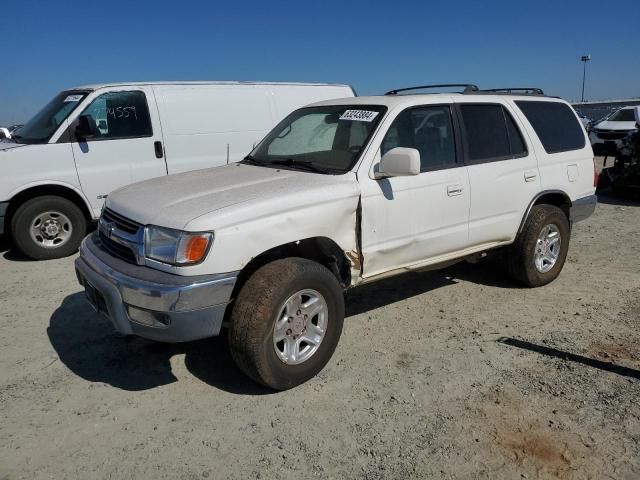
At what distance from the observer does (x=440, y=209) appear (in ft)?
13.0

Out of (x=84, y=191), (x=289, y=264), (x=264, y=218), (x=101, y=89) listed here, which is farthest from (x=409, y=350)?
(x=101, y=89)

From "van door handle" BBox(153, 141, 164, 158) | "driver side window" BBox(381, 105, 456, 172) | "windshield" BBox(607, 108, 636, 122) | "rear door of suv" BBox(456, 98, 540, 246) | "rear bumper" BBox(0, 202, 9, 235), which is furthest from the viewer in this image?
"windshield" BBox(607, 108, 636, 122)

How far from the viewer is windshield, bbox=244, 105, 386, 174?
148 inches

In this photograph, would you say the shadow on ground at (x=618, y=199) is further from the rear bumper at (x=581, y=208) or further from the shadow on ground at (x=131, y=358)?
the shadow on ground at (x=131, y=358)

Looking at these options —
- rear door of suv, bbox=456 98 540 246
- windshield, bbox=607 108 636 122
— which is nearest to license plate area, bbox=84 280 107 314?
rear door of suv, bbox=456 98 540 246

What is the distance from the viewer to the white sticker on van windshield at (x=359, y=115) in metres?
3.87

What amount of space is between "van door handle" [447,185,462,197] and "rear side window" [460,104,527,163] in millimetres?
313

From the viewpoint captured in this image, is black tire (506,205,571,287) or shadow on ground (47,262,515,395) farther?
black tire (506,205,571,287)

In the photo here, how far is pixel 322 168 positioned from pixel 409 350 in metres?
1.50

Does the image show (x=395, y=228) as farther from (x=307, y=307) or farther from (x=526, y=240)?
(x=526, y=240)

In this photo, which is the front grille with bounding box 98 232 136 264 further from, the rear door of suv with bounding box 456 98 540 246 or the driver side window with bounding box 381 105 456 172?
the rear door of suv with bounding box 456 98 540 246

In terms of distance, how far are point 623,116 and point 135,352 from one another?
19.3 meters

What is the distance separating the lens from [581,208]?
17.1 feet

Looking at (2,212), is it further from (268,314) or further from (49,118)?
(268,314)
